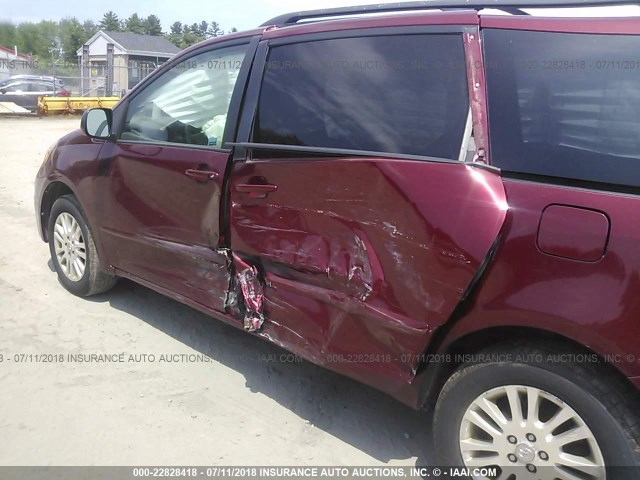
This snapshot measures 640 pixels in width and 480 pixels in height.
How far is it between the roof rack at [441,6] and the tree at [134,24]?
316 feet

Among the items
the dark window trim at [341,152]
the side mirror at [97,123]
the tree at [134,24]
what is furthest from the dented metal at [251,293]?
the tree at [134,24]

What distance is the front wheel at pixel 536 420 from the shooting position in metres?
1.89

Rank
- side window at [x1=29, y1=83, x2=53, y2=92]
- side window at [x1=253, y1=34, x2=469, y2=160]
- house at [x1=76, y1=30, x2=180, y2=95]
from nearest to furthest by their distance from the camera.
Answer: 1. side window at [x1=253, y1=34, x2=469, y2=160]
2. side window at [x1=29, y1=83, x2=53, y2=92]
3. house at [x1=76, y1=30, x2=180, y2=95]

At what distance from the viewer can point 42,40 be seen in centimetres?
7819

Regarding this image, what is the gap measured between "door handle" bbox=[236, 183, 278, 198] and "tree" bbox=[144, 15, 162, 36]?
99.1m

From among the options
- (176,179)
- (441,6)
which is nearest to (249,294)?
(176,179)

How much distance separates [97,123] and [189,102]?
0.83 meters

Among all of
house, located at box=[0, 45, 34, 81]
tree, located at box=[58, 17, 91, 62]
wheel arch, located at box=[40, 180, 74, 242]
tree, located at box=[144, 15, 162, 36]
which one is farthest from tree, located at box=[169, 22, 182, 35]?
wheel arch, located at box=[40, 180, 74, 242]

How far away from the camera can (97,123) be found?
385 cm

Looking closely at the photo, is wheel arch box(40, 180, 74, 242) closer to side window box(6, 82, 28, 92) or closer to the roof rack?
the roof rack

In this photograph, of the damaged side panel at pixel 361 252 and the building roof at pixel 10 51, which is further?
the building roof at pixel 10 51

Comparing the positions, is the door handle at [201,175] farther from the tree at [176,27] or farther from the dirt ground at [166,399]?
the tree at [176,27]

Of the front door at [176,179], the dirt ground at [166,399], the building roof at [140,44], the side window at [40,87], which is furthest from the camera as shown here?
the building roof at [140,44]

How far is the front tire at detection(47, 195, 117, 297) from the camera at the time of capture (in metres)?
4.06
